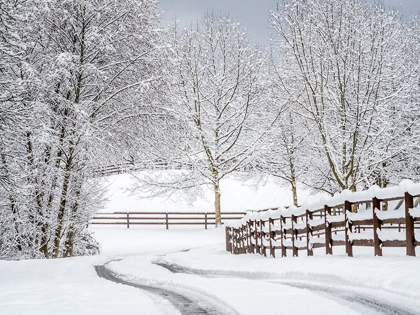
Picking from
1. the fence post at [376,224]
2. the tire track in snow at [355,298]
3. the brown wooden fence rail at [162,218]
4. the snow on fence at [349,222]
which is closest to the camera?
the tire track in snow at [355,298]

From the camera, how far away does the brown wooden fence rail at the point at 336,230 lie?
8.80 metres

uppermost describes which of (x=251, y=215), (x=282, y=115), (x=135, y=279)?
(x=282, y=115)

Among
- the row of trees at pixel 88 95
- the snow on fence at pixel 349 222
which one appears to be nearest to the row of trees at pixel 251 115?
the row of trees at pixel 88 95

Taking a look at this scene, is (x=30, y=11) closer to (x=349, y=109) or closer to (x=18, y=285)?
(x=18, y=285)

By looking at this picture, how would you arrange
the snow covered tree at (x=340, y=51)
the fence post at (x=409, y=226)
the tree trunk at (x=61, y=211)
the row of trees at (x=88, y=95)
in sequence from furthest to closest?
the snow covered tree at (x=340, y=51) → the tree trunk at (x=61, y=211) → the row of trees at (x=88, y=95) → the fence post at (x=409, y=226)

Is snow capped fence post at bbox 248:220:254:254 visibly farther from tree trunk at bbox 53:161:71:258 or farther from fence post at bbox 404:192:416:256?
fence post at bbox 404:192:416:256

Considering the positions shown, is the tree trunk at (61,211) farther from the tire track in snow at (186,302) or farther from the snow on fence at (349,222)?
the tire track in snow at (186,302)

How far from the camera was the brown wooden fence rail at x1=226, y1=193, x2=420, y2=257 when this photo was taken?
880 centimetres

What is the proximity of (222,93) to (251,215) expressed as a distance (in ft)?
49.6

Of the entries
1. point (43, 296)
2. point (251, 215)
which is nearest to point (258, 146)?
point (251, 215)

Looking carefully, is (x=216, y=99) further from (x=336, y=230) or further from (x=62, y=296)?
(x=62, y=296)

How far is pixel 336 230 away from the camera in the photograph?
40.0 ft

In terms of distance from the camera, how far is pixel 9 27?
11.2 meters

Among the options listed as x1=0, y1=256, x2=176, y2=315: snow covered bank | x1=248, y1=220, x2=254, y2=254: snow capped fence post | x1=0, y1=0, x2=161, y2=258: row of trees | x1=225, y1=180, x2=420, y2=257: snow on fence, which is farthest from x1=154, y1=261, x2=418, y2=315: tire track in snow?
x1=0, y1=0, x2=161, y2=258: row of trees
